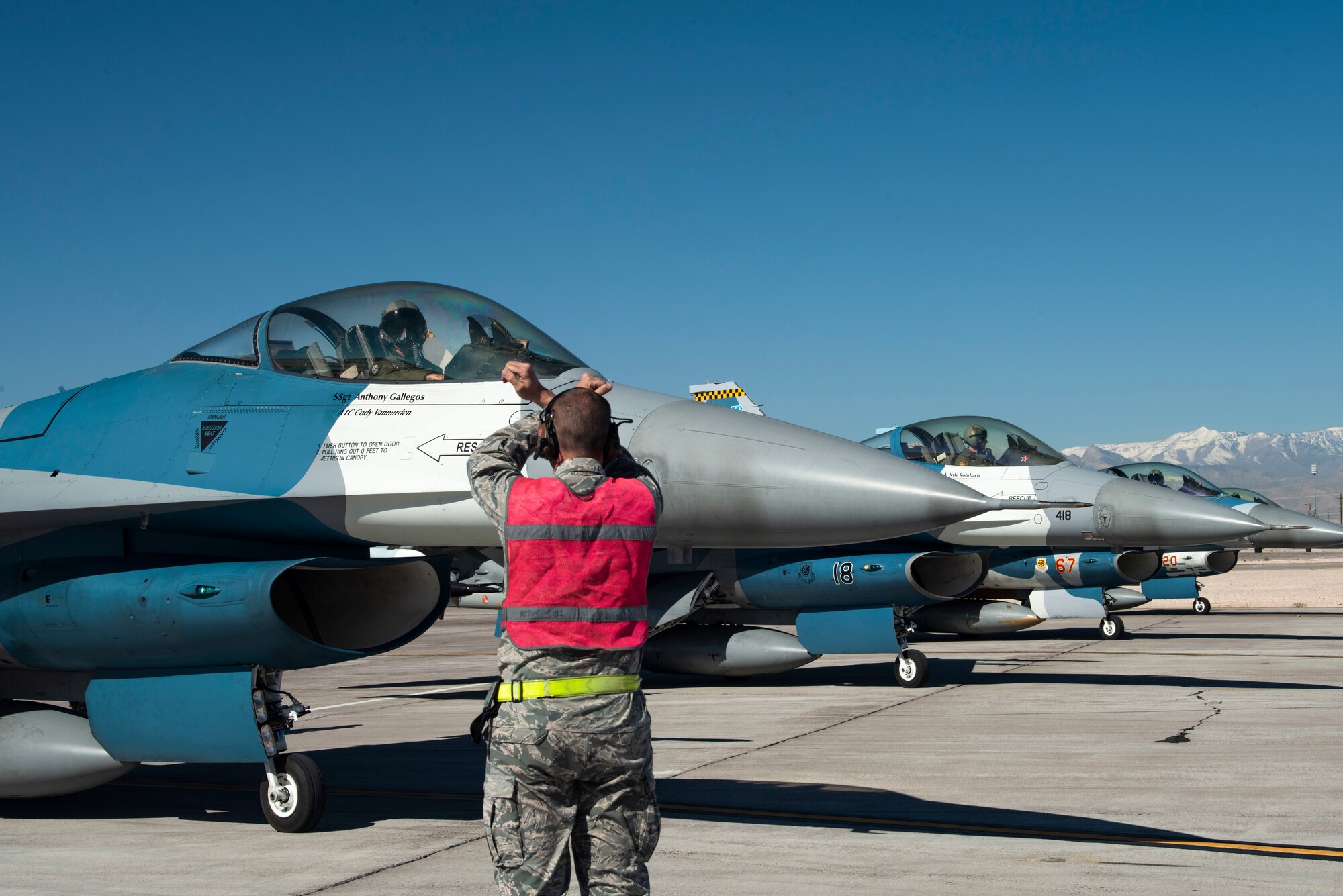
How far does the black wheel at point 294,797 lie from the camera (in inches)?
252

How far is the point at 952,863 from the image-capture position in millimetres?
5453

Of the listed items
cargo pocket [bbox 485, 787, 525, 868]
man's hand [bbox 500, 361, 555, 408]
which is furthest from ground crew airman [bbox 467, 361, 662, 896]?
man's hand [bbox 500, 361, 555, 408]

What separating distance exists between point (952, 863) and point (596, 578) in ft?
9.39

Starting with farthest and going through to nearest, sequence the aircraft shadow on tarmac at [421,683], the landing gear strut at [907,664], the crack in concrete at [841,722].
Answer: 1. the aircraft shadow on tarmac at [421,683]
2. the landing gear strut at [907,664]
3. the crack in concrete at [841,722]

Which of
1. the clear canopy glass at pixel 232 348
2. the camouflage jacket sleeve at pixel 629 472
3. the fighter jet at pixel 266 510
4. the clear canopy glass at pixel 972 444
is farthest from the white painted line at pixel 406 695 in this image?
the camouflage jacket sleeve at pixel 629 472

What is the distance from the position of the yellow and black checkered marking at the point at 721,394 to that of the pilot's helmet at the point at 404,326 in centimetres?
1532

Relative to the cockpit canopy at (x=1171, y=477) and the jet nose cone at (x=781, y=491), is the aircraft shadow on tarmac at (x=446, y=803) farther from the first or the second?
the cockpit canopy at (x=1171, y=477)

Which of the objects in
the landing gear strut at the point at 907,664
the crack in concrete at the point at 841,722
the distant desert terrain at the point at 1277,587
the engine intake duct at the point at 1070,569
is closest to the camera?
the crack in concrete at the point at 841,722

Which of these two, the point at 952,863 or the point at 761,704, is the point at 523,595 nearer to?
the point at 952,863

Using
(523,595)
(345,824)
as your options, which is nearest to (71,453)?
(345,824)

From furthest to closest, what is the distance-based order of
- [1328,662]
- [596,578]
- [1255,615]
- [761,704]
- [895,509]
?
[1255,615], [1328,662], [761,704], [895,509], [596,578]

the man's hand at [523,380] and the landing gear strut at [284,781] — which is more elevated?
the man's hand at [523,380]

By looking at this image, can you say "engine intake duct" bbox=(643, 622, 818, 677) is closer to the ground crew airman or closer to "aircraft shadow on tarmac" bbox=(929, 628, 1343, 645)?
"aircraft shadow on tarmac" bbox=(929, 628, 1343, 645)

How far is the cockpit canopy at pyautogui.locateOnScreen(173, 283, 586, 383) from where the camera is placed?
20.9 ft
